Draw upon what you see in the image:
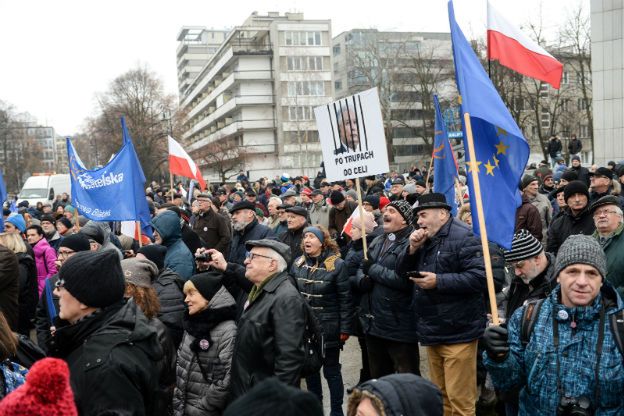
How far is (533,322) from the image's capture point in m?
3.28

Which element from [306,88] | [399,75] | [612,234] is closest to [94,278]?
[612,234]

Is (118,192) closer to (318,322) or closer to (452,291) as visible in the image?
(318,322)

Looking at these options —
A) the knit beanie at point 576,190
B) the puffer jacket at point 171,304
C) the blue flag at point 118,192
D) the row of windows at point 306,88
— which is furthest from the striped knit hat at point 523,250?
the row of windows at point 306,88

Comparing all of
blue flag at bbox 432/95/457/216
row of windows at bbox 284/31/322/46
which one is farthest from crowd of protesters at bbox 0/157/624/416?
row of windows at bbox 284/31/322/46

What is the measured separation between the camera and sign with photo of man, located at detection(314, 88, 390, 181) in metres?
6.05

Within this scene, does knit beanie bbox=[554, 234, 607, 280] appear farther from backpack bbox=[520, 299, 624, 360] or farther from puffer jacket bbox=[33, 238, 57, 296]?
puffer jacket bbox=[33, 238, 57, 296]

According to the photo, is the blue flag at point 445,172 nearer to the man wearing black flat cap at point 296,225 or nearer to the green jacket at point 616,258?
the man wearing black flat cap at point 296,225

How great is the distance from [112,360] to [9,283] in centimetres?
297

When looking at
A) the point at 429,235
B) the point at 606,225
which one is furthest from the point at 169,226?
the point at 606,225

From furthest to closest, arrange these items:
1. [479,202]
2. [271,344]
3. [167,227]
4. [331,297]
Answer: [167,227]
[331,297]
[271,344]
[479,202]

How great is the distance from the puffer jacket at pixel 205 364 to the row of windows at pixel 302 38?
70.1 metres

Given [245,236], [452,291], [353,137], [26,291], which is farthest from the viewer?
[245,236]

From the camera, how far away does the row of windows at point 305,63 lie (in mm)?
70812

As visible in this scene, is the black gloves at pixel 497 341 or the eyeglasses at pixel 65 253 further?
the eyeglasses at pixel 65 253
